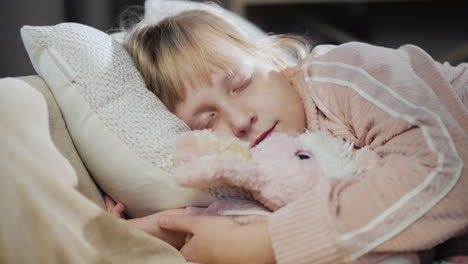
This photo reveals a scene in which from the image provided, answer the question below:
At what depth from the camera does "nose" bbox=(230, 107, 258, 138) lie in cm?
93

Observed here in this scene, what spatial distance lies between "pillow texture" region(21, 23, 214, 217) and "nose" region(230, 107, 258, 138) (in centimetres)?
9

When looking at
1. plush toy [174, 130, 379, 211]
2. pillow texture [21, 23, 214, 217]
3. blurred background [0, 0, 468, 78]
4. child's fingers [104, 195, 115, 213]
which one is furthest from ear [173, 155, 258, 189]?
blurred background [0, 0, 468, 78]

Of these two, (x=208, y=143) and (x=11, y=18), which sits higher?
(x=208, y=143)

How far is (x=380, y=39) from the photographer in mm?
2656

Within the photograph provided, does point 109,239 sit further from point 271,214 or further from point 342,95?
point 342,95

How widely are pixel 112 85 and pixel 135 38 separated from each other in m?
0.21

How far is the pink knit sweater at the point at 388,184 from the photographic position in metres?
0.71

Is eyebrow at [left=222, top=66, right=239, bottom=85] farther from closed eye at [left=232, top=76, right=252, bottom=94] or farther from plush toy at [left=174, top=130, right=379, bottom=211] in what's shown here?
plush toy at [left=174, top=130, right=379, bottom=211]

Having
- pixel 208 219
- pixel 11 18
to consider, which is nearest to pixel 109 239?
pixel 208 219

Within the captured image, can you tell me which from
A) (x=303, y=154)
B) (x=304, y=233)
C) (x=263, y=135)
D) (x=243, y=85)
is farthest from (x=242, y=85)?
(x=304, y=233)

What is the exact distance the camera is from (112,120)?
89 cm

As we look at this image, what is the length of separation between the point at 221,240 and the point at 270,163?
132mm

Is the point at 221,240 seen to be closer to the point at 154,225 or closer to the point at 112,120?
the point at 154,225

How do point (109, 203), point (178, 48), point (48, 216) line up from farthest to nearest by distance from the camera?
1. point (178, 48)
2. point (109, 203)
3. point (48, 216)
